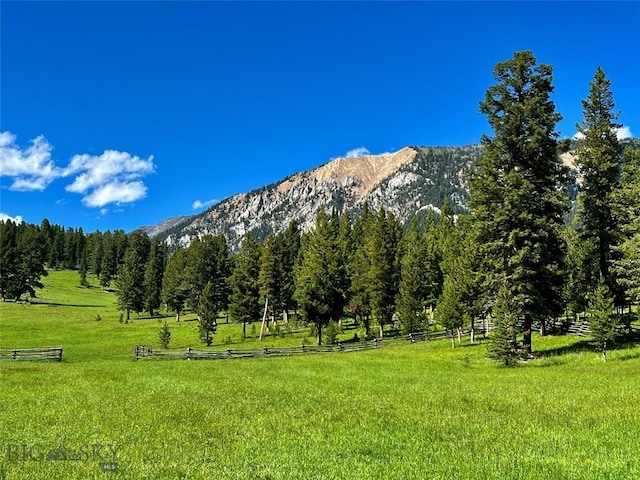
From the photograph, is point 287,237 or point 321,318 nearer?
point 321,318

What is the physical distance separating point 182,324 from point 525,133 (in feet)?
218

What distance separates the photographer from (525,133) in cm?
3272

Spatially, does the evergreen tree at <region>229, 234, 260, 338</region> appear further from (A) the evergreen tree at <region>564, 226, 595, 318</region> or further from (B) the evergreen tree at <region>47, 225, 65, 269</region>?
(B) the evergreen tree at <region>47, 225, 65, 269</region>

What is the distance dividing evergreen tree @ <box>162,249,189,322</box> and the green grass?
54825 millimetres

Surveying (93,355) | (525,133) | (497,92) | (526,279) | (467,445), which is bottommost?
(93,355)

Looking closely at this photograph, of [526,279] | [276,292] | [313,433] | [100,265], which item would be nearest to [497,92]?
[526,279]

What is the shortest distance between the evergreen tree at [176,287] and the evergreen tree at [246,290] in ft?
77.0

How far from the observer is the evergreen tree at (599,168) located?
116 feet

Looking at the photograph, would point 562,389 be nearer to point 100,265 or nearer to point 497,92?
point 497,92

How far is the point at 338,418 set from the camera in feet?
51.6

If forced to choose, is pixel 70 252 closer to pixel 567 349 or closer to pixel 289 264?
pixel 289 264

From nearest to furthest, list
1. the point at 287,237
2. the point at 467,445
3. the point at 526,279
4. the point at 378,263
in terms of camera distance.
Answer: the point at 467,445 → the point at 526,279 → the point at 378,263 → the point at 287,237

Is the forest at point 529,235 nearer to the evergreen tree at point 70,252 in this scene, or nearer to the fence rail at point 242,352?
the fence rail at point 242,352

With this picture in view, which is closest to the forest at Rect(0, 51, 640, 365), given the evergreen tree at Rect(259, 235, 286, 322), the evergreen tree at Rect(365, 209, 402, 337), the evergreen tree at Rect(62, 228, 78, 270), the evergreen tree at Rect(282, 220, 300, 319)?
the evergreen tree at Rect(365, 209, 402, 337)
